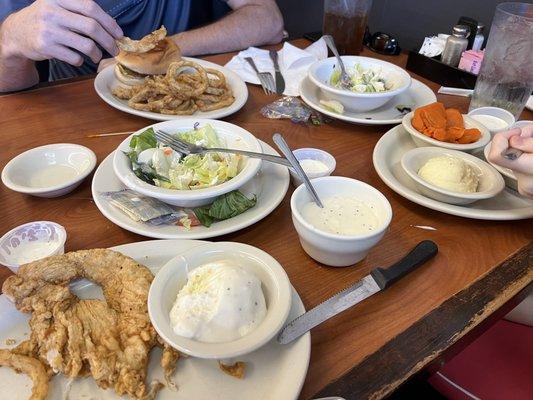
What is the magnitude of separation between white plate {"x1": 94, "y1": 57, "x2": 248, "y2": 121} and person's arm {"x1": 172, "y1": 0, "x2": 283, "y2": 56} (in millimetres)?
257

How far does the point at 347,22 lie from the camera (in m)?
2.53

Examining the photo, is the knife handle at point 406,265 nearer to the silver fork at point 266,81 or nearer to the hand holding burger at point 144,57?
the silver fork at point 266,81

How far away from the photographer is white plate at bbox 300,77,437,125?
183cm

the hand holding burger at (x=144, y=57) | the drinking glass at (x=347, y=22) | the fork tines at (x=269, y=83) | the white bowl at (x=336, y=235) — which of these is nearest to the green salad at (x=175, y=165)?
the white bowl at (x=336, y=235)

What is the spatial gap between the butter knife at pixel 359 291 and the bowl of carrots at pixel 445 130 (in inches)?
21.4

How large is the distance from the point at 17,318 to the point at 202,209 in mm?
557

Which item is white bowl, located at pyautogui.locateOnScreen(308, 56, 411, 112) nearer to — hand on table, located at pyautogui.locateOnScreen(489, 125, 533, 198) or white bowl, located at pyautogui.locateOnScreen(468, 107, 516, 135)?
white bowl, located at pyautogui.locateOnScreen(468, 107, 516, 135)

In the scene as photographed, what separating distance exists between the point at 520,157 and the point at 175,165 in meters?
1.08

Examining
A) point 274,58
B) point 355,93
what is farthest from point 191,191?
point 274,58

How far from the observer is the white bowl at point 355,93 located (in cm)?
184

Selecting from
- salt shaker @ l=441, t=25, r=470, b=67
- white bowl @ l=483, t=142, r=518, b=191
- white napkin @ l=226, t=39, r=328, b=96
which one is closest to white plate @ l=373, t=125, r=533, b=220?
white bowl @ l=483, t=142, r=518, b=191

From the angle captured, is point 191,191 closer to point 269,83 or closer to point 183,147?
point 183,147

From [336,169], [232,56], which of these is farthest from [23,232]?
[232,56]

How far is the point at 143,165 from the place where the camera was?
1389 mm
